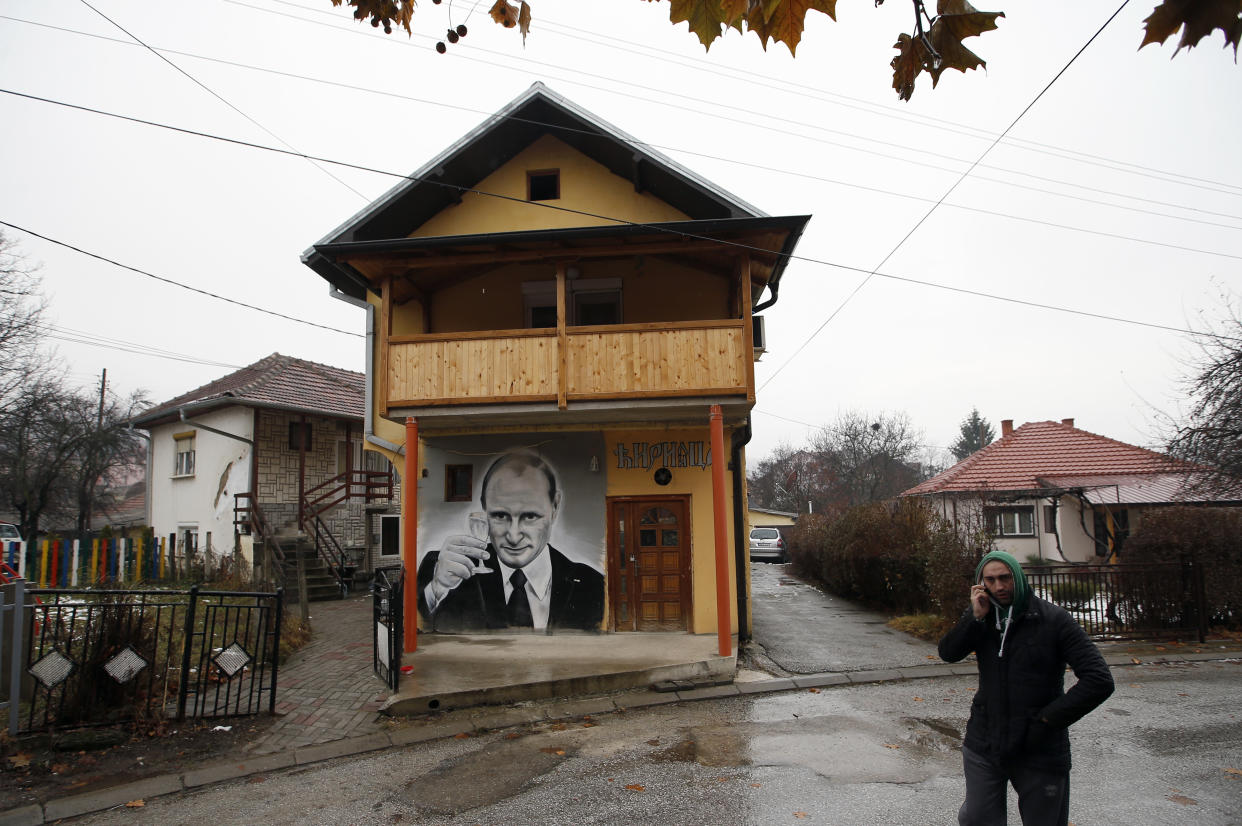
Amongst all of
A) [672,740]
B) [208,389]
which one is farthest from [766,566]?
[672,740]

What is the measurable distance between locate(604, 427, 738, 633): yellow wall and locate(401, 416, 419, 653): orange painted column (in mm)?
3113

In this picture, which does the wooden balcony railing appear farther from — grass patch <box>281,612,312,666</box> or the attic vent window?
grass patch <box>281,612,312,666</box>

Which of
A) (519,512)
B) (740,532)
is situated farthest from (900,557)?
(519,512)

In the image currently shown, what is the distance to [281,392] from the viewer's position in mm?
20922

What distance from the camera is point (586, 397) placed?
11.0 meters

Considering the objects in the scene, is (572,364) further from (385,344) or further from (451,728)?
(451,728)

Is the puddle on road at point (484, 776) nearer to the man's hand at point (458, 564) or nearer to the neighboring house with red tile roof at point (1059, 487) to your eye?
the man's hand at point (458, 564)

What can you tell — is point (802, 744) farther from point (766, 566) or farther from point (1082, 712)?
point (766, 566)

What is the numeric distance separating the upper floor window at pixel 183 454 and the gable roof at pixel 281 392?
0.66 m

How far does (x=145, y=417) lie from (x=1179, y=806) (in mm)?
25583

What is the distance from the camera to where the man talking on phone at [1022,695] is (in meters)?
3.34

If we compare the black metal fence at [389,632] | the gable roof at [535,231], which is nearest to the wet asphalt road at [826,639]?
the black metal fence at [389,632]

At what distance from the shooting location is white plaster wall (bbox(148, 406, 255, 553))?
20.2 m

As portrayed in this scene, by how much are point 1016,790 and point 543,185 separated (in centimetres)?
1220
